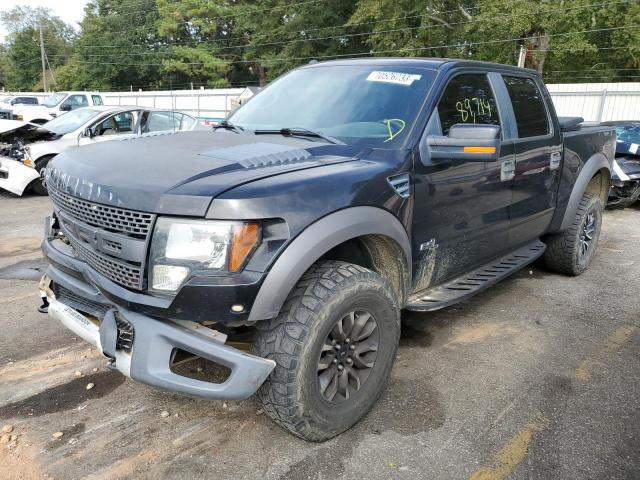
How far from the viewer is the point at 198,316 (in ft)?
7.48

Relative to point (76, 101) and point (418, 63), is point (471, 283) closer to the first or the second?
point (418, 63)

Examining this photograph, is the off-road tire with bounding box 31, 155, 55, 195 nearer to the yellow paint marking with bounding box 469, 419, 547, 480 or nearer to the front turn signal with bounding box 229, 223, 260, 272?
the front turn signal with bounding box 229, 223, 260, 272

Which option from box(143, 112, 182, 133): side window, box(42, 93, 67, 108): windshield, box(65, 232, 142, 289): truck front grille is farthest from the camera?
box(42, 93, 67, 108): windshield

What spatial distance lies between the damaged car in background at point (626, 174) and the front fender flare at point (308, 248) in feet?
25.4

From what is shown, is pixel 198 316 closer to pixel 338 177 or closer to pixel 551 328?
pixel 338 177

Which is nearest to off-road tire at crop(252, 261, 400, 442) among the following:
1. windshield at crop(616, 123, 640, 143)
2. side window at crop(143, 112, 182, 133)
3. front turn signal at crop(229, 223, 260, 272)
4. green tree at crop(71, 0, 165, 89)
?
front turn signal at crop(229, 223, 260, 272)

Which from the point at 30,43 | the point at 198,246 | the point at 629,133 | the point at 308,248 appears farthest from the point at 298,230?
the point at 30,43

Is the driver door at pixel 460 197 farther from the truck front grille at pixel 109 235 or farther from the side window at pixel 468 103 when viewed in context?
the truck front grille at pixel 109 235

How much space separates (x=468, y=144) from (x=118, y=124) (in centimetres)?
874

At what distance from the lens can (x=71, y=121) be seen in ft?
33.7

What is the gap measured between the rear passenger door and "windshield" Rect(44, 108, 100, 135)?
27.3 ft

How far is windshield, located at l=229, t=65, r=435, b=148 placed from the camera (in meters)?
3.21

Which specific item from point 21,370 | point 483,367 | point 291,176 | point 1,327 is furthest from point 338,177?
point 1,327

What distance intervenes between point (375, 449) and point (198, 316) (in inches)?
44.7
